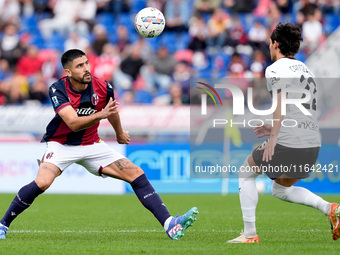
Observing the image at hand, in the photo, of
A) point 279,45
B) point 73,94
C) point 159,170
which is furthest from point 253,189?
point 159,170

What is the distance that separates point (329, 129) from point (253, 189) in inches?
349

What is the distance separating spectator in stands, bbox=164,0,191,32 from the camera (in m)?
21.0

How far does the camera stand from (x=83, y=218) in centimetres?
1062

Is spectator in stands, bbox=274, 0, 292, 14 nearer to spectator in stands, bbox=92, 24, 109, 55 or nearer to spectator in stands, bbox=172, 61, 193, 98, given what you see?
spectator in stands, bbox=172, 61, 193, 98

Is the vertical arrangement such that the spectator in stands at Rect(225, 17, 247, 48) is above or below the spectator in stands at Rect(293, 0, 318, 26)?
below

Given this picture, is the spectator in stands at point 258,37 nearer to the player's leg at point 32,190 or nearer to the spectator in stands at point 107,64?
the spectator in stands at point 107,64

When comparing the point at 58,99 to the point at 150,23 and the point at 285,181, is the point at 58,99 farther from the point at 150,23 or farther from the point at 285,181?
the point at 285,181

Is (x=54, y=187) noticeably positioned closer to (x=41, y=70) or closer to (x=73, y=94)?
(x=41, y=70)

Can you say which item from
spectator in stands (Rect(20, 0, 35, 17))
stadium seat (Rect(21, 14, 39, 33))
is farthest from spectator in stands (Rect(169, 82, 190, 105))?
spectator in stands (Rect(20, 0, 35, 17))

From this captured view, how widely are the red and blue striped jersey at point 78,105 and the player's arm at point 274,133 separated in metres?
2.07

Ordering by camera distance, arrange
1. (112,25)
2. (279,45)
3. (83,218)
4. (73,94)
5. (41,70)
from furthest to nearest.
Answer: (112,25) → (41,70) → (83,218) → (73,94) → (279,45)

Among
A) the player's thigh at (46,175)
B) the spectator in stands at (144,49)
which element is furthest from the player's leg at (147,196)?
the spectator in stands at (144,49)

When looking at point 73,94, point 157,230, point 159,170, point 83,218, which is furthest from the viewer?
point 159,170

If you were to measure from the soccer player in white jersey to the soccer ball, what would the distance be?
2570 millimetres
